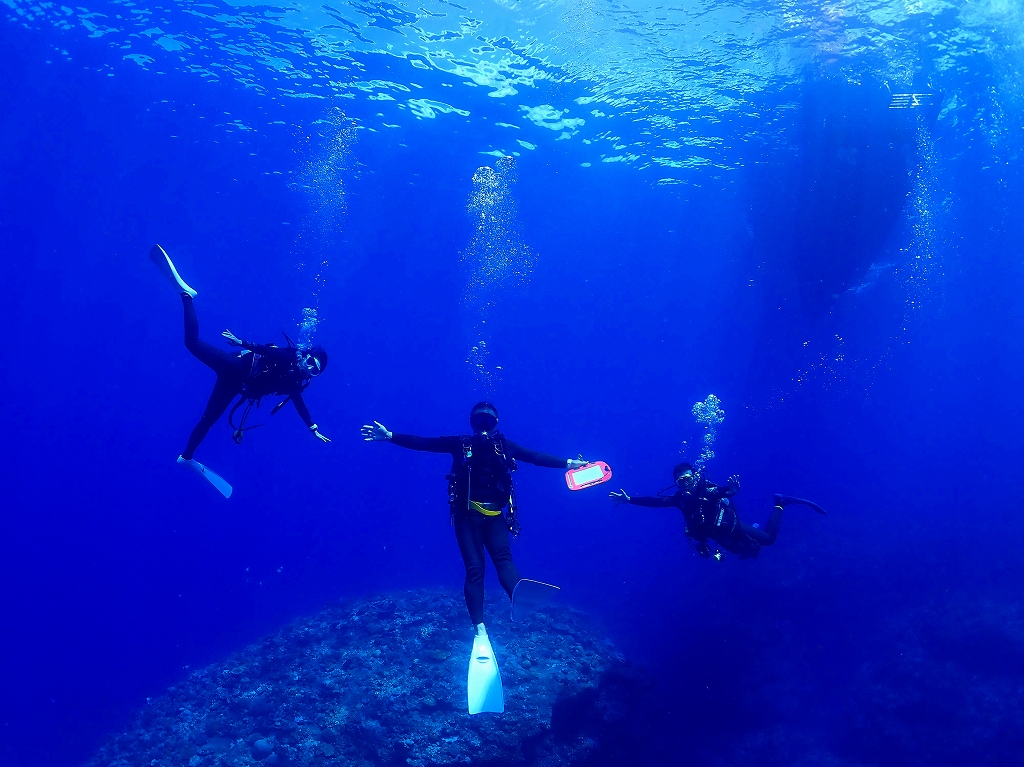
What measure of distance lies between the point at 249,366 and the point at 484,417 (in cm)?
373

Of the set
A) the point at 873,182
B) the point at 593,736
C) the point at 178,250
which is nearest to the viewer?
the point at 593,736

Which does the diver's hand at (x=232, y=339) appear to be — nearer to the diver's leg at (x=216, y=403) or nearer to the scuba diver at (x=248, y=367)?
the scuba diver at (x=248, y=367)

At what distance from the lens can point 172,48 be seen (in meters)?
19.8

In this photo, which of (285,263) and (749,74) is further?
(285,263)

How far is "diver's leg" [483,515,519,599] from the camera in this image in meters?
5.77

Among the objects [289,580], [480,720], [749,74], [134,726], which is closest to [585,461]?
[480,720]

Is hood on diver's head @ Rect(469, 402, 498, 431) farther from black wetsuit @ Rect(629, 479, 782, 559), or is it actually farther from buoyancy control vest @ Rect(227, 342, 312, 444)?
black wetsuit @ Rect(629, 479, 782, 559)

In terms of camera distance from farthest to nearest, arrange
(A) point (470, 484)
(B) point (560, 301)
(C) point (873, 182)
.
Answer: (B) point (560, 301)
(C) point (873, 182)
(A) point (470, 484)

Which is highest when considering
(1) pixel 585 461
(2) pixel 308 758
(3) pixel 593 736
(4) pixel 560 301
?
(4) pixel 560 301

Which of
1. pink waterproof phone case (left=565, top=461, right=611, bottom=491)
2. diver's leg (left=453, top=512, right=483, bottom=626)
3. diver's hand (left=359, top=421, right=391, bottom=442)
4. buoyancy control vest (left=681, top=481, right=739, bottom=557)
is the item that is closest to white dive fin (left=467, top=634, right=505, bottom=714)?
diver's leg (left=453, top=512, right=483, bottom=626)

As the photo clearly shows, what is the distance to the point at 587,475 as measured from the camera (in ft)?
21.6

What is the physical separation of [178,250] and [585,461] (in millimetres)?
50970

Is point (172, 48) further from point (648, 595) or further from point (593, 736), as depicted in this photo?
point (648, 595)

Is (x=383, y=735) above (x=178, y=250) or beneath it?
beneath
